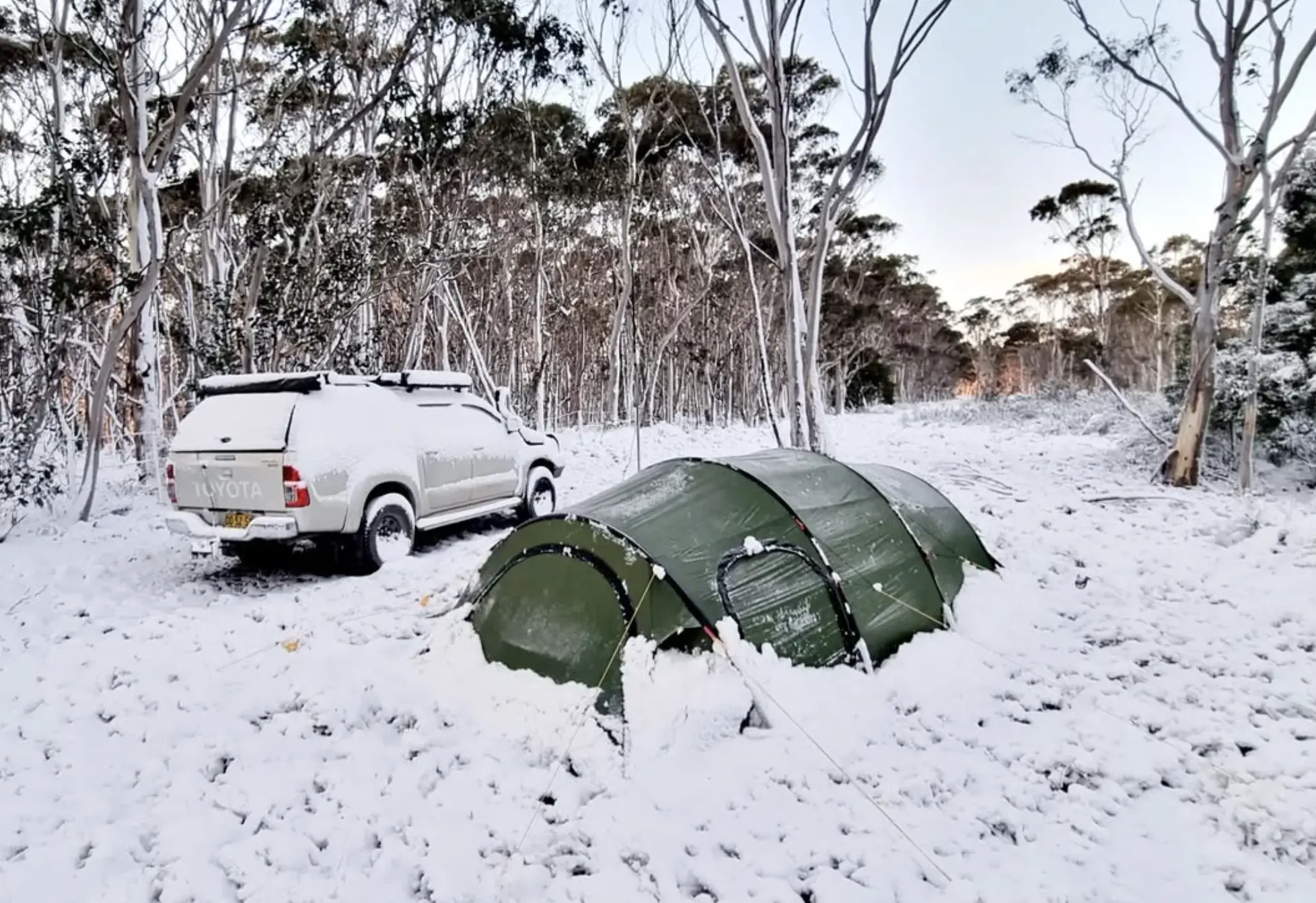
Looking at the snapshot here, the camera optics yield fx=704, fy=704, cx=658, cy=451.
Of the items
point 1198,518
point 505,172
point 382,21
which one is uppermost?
point 382,21

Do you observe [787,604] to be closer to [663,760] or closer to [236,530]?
[663,760]

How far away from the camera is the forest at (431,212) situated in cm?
879

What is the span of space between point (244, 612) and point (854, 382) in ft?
138

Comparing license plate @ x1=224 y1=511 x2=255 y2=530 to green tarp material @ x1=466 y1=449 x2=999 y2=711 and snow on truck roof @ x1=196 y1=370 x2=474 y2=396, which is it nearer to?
snow on truck roof @ x1=196 y1=370 x2=474 y2=396

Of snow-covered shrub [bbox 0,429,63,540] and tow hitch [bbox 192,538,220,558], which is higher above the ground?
snow-covered shrub [bbox 0,429,63,540]

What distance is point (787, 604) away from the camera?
4.14 meters

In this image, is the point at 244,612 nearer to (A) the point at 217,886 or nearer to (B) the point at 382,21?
(A) the point at 217,886

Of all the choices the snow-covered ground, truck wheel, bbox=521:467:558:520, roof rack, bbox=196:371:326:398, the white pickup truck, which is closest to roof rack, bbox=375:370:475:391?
the white pickup truck

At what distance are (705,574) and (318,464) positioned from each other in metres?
3.72

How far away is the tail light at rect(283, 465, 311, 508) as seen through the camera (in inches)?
226

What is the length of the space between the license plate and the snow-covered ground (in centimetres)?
64

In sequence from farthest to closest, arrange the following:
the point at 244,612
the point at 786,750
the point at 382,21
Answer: the point at 382,21 → the point at 244,612 → the point at 786,750

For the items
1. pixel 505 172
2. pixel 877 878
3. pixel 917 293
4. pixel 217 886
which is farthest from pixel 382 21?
pixel 917 293

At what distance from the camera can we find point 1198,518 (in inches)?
300
